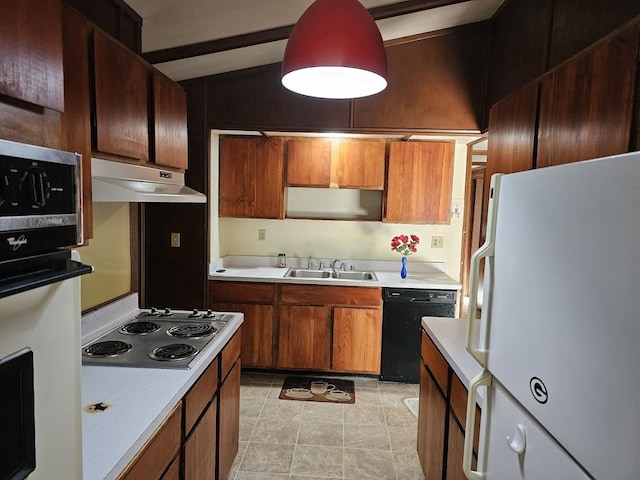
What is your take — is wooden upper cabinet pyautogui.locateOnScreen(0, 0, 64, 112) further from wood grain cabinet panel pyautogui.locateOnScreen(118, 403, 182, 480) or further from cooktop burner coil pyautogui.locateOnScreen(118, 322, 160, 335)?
cooktop burner coil pyautogui.locateOnScreen(118, 322, 160, 335)

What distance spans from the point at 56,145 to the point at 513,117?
1713mm

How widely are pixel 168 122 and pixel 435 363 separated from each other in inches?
69.5

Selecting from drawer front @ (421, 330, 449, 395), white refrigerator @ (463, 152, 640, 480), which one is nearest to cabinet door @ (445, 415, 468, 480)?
drawer front @ (421, 330, 449, 395)

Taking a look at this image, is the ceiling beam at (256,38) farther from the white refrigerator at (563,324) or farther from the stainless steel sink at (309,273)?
the stainless steel sink at (309,273)

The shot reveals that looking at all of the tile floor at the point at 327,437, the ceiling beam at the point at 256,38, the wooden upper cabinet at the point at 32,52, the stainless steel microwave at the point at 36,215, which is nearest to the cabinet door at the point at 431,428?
the tile floor at the point at 327,437

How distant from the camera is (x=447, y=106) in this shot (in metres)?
3.13

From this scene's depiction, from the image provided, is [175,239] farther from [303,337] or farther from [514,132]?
[514,132]

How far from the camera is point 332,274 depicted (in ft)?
13.1

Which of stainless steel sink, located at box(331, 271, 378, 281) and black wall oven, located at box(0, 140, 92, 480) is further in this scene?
stainless steel sink, located at box(331, 271, 378, 281)

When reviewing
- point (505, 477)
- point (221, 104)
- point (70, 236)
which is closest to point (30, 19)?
point (70, 236)

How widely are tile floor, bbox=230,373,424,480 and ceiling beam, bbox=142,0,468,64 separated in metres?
2.48

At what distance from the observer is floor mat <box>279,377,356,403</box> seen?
128 inches

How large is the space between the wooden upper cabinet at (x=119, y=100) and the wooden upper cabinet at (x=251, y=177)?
76.2 inches

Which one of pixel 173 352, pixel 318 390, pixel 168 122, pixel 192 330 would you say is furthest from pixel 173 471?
pixel 318 390
